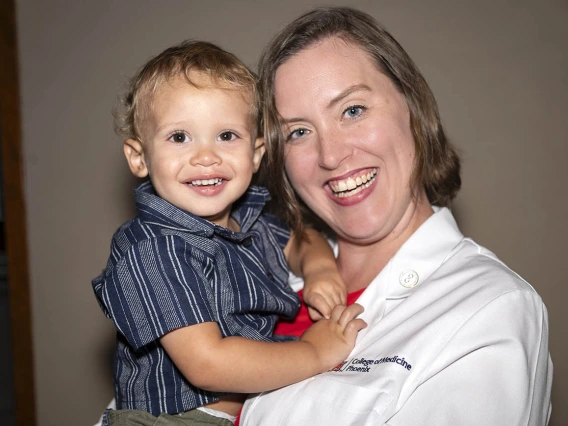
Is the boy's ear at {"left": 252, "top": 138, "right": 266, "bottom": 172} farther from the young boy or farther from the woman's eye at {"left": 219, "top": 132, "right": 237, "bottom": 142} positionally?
the woman's eye at {"left": 219, "top": 132, "right": 237, "bottom": 142}

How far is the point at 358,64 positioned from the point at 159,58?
22.6 inches

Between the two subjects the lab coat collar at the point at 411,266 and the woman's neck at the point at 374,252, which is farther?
the woman's neck at the point at 374,252

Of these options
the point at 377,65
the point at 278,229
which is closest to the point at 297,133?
the point at 377,65

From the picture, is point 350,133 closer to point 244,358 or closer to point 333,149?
point 333,149

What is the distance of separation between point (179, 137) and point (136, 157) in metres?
0.21

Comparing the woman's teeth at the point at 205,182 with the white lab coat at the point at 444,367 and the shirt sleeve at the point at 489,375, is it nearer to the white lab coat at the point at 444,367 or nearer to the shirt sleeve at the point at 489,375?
the white lab coat at the point at 444,367

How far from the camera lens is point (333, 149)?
1619mm

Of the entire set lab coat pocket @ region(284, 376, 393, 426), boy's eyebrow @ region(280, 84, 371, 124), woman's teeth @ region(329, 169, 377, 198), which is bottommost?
lab coat pocket @ region(284, 376, 393, 426)

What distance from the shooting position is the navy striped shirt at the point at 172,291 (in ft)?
4.46

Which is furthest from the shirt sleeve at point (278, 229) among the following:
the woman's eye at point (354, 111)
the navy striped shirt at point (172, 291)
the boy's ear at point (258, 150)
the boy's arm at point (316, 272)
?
the woman's eye at point (354, 111)

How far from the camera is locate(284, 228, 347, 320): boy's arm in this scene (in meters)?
1.68

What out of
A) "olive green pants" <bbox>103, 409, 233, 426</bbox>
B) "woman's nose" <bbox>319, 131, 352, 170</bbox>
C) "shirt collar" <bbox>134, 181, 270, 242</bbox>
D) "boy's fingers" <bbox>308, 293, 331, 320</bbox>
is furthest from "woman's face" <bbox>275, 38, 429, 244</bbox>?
"olive green pants" <bbox>103, 409, 233, 426</bbox>

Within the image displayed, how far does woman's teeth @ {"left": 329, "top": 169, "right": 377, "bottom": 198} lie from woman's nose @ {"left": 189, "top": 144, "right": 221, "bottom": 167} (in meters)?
0.39

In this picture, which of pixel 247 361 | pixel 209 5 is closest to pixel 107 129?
pixel 209 5
